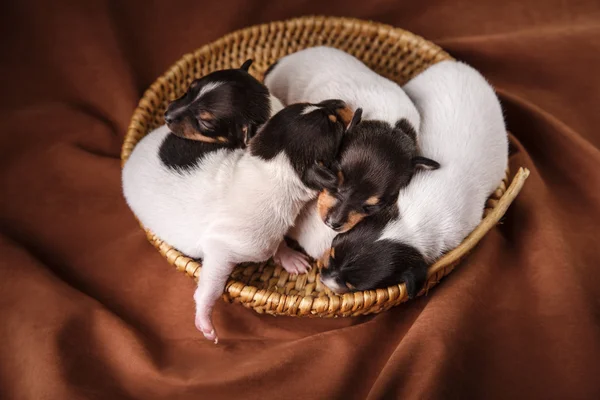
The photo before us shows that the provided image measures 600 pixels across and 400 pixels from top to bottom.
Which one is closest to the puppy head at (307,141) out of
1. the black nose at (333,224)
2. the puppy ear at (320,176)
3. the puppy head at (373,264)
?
the puppy ear at (320,176)

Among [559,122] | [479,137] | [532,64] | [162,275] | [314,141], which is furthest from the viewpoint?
[532,64]

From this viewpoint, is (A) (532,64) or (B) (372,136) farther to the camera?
(A) (532,64)

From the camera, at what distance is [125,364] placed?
82.0 inches

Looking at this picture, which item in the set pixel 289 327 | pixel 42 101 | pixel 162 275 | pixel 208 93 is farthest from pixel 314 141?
pixel 42 101

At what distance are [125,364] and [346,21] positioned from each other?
187 centimetres

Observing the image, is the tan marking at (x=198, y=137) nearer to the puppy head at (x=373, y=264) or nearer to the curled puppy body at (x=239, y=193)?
the curled puppy body at (x=239, y=193)

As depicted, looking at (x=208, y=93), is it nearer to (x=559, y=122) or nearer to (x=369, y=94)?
(x=369, y=94)

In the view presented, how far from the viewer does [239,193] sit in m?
1.98

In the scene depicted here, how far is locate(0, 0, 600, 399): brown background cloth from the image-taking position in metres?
2.01

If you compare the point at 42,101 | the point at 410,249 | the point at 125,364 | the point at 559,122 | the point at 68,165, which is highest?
the point at 559,122

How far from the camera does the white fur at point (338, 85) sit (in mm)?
2160

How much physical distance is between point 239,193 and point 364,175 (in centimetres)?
46

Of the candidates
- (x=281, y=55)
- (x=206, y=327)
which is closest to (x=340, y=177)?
(x=206, y=327)

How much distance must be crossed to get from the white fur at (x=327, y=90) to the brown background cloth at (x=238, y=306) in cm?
40
